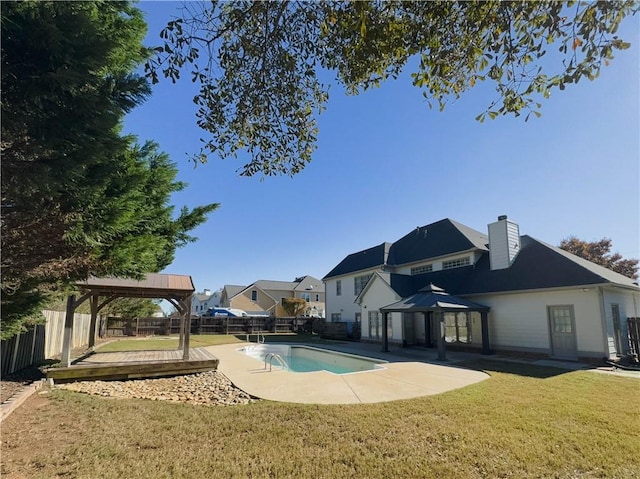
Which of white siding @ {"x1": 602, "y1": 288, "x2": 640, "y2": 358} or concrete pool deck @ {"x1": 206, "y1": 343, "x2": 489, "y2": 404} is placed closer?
concrete pool deck @ {"x1": 206, "y1": 343, "x2": 489, "y2": 404}

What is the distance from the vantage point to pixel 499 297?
17.2 metres

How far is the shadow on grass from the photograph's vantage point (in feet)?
36.6

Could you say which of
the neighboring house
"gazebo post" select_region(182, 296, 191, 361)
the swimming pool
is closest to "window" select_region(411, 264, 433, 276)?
the swimming pool

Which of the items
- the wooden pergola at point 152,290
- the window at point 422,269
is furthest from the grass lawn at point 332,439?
the window at point 422,269

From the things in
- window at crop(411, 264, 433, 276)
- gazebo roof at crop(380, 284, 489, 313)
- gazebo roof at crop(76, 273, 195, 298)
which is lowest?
gazebo roof at crop(380, 284, 489, 313)

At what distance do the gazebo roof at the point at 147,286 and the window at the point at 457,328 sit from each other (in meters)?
13.5

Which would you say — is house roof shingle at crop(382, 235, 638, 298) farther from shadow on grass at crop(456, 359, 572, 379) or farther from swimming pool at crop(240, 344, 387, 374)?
swimming pool at crop(240, 344, 387, 374)

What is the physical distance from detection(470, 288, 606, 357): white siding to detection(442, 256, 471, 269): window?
2.92m

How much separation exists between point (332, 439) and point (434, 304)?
1154 cm

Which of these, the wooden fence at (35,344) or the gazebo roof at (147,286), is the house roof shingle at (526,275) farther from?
the wooden fence at (35,344)

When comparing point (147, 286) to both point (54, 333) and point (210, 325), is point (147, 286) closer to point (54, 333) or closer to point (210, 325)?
point (54, 333)

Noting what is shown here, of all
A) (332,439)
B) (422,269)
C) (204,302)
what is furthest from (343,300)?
(204,302)

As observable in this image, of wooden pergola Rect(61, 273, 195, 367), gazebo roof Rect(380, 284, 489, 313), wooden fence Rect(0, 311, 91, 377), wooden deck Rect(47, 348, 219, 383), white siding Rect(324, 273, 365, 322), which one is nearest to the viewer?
wooden fence Rect(0, 311, 91, 377)

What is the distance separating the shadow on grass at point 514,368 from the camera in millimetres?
11164
